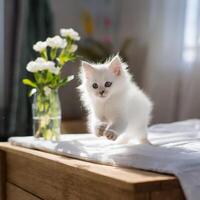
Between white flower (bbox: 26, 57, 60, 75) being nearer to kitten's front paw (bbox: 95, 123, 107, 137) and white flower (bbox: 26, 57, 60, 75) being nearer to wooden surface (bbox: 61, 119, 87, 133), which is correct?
kitten's front paw (bbox: 95, 123, 107, 137)

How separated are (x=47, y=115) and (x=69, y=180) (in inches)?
17.9

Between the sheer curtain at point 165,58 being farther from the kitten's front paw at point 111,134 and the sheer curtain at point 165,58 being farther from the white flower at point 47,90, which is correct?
the kitten's front paw at point 111,134

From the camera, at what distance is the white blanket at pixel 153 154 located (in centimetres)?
80

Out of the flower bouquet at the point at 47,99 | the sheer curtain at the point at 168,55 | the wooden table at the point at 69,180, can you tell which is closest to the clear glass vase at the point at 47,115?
the flower bouquet at the point at 47,99

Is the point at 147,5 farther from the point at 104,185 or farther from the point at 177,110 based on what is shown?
the point at 104,185

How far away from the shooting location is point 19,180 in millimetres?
1344

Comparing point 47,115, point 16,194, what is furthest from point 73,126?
point 16,194

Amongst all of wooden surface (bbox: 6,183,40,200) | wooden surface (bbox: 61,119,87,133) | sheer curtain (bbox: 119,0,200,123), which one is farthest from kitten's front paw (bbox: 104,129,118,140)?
sheer curtain (bbox: 119,0,200,123)

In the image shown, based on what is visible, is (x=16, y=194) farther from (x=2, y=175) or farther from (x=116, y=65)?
(x=116, y=65)

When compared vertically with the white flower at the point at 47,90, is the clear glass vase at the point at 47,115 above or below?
below

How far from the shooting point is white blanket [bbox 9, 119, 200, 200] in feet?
2.64

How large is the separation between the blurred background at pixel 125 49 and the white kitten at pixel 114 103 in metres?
0.96

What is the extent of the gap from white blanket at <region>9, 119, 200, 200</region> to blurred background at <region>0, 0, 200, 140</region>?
839 millimetres

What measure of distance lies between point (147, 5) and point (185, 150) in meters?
1.75
